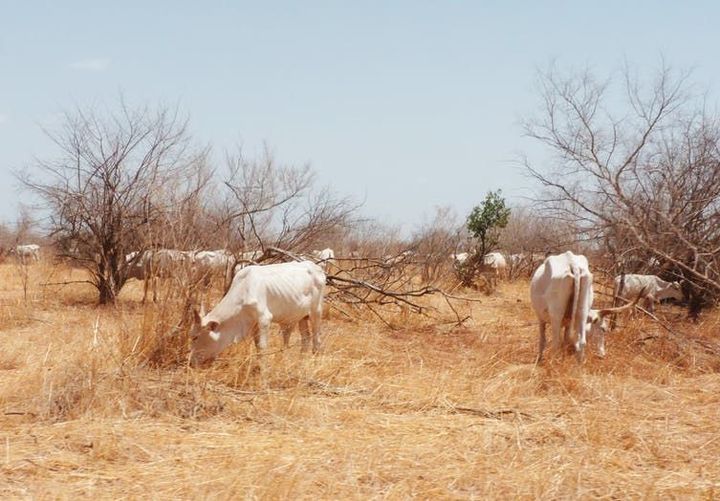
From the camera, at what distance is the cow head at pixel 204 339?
7387 millimetres

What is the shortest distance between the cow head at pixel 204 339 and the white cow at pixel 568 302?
3639mm

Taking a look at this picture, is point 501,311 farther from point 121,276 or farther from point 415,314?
point 121,276

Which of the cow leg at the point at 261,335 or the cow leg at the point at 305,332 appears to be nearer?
the cow leg at the point at 261,335

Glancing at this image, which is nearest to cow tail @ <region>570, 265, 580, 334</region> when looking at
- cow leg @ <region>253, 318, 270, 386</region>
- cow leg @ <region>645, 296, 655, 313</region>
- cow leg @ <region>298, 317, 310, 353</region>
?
cow leg @ <region>298, 317, 310, 353</region>

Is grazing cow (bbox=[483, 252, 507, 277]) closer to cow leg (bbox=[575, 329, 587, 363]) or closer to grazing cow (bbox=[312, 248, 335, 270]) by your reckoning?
grazing cow (bbox=[312, 248, 335, 270])

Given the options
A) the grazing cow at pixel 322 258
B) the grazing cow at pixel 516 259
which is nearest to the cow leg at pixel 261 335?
the grazing cow at pixel 322 258

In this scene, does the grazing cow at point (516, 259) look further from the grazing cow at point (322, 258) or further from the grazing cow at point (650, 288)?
the grazing cow at point (650, 288)

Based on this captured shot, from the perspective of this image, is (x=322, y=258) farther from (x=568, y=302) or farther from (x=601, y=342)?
(x=601, y=342)

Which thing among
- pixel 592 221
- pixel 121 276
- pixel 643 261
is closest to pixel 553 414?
pixel 592 221

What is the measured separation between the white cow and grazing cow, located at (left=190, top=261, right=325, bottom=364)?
102 inches

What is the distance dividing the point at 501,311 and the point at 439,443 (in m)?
9.97

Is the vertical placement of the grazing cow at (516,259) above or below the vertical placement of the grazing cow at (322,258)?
below

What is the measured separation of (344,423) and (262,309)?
2389 millimetres

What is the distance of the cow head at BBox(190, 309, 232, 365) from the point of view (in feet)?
24.2
